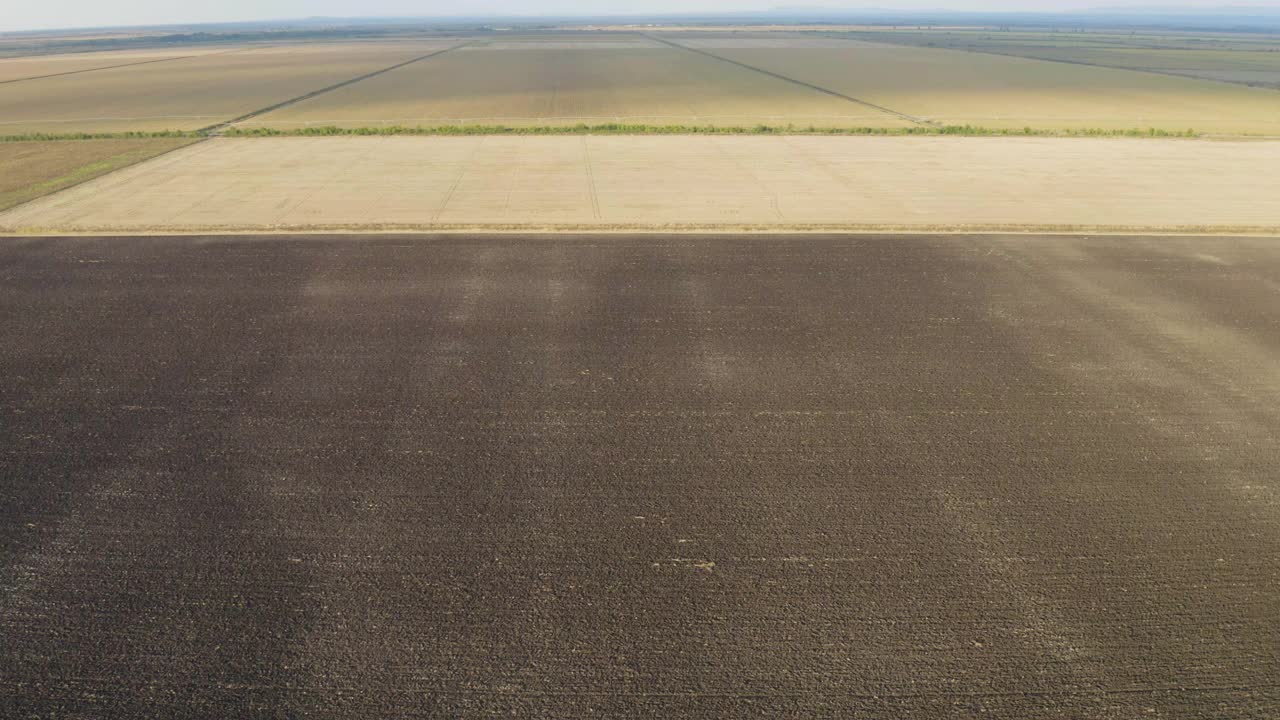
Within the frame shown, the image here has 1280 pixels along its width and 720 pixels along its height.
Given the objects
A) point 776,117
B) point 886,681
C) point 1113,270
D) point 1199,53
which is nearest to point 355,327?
point 886,681

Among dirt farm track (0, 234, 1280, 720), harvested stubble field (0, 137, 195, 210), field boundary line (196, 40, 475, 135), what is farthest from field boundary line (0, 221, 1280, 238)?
field boundary line (196, 40, 475, 135)

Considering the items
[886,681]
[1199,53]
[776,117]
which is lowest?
[886,681]

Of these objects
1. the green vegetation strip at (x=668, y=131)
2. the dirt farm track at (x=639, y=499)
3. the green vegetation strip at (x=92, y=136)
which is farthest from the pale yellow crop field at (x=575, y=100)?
the dirt farm track at (x=639, y=499)

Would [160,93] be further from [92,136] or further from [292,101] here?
[92,136]

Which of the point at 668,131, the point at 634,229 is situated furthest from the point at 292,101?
the point at 634,229

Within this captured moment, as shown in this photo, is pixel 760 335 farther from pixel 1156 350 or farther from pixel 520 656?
pixel 520 656

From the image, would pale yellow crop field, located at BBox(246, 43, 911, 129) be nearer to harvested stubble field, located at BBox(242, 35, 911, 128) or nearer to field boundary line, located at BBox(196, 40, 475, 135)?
harvested stubble field, located at BBox(242, 35, 911, 128)
